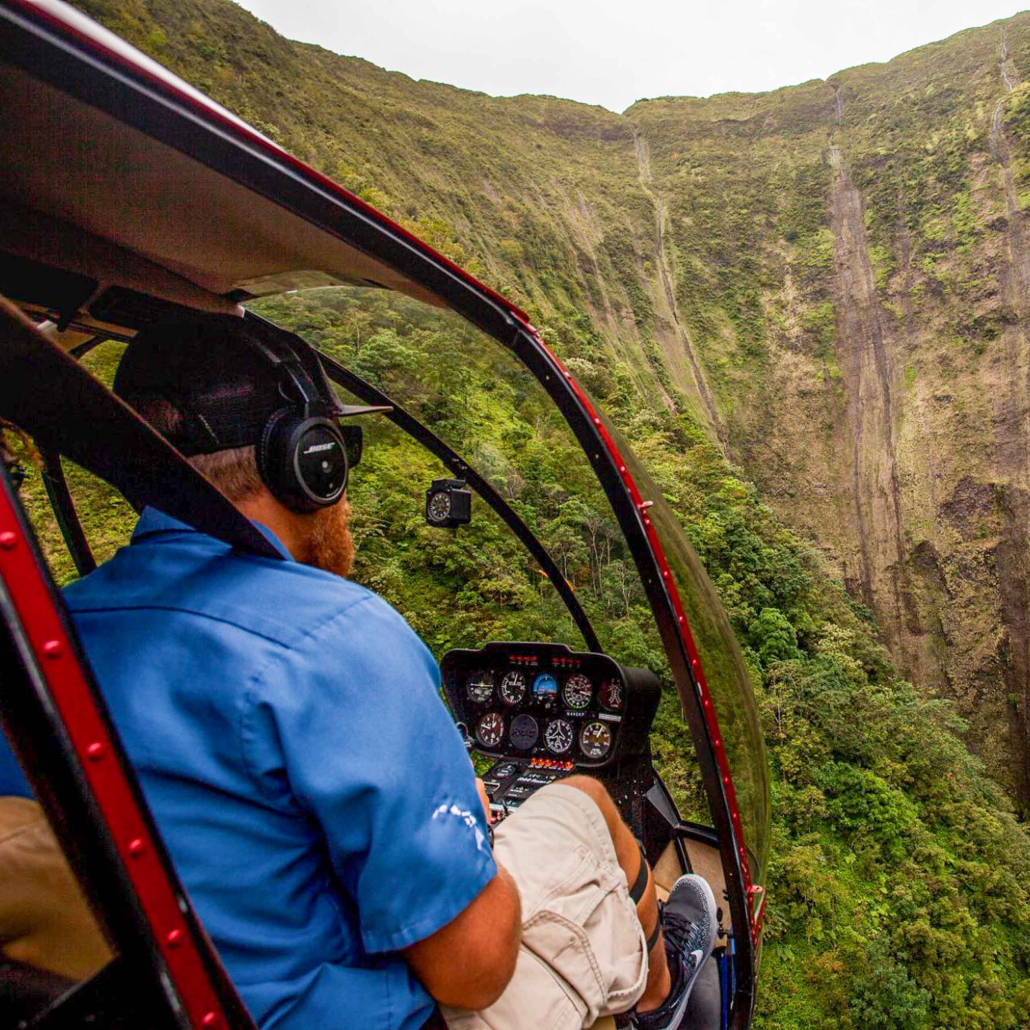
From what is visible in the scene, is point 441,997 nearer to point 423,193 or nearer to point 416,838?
point 416,838

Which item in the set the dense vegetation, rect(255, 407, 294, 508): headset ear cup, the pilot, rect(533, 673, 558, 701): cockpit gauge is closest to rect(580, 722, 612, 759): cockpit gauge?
rect(533, 673, 558, 701): cockpit gauge

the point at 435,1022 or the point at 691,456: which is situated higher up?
the point at 691,456

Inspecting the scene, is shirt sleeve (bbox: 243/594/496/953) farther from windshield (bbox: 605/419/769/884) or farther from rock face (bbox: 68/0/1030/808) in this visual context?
rock face (bbox: 68/0/1030/808)

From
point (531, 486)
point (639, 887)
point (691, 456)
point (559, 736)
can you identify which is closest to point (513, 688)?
point (559, 736)

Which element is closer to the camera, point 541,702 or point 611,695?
point 611,695

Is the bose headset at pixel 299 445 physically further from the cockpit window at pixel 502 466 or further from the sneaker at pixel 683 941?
the sneaker at pixel 683 941

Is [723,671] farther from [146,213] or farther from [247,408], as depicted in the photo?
[146,213]
